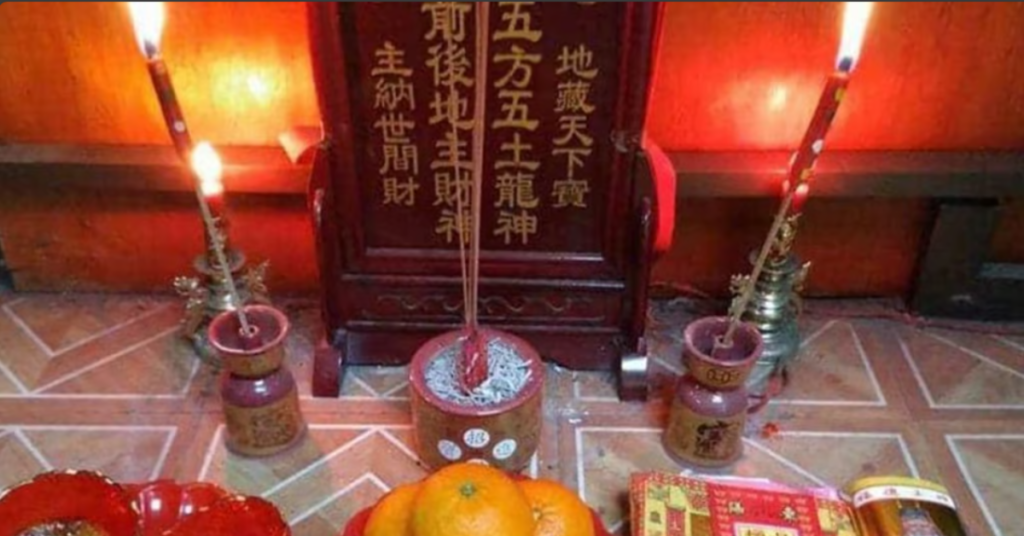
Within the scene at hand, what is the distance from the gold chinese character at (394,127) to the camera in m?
1.24

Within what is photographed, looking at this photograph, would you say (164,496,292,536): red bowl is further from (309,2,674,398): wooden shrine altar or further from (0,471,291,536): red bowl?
(309,2,674,398): wooden shrine altar

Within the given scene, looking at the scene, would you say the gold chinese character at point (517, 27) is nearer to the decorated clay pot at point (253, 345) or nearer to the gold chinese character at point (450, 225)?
the gold chinese character at point (450, 225)

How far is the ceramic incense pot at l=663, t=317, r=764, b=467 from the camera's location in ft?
4.11

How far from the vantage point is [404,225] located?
135cm

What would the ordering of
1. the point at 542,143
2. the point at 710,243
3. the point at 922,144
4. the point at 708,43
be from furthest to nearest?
the point at 710,243 < the point at 922,144 < the point at 708,43 < the point at 542,143

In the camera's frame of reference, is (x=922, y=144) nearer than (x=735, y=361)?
No

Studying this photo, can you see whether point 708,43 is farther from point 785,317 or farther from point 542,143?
point 785,317

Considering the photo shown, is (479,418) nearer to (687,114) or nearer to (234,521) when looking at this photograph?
(234,521)

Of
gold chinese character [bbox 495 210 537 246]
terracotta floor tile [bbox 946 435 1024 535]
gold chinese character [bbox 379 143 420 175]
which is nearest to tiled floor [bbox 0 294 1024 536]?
terracotta floor tile [bbox 946 435 1024 535]

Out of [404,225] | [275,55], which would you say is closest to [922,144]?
[404,225]

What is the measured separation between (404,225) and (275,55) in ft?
1.03

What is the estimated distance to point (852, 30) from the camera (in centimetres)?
54

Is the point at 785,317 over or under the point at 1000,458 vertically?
over

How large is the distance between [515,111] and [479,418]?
0.39 metres
